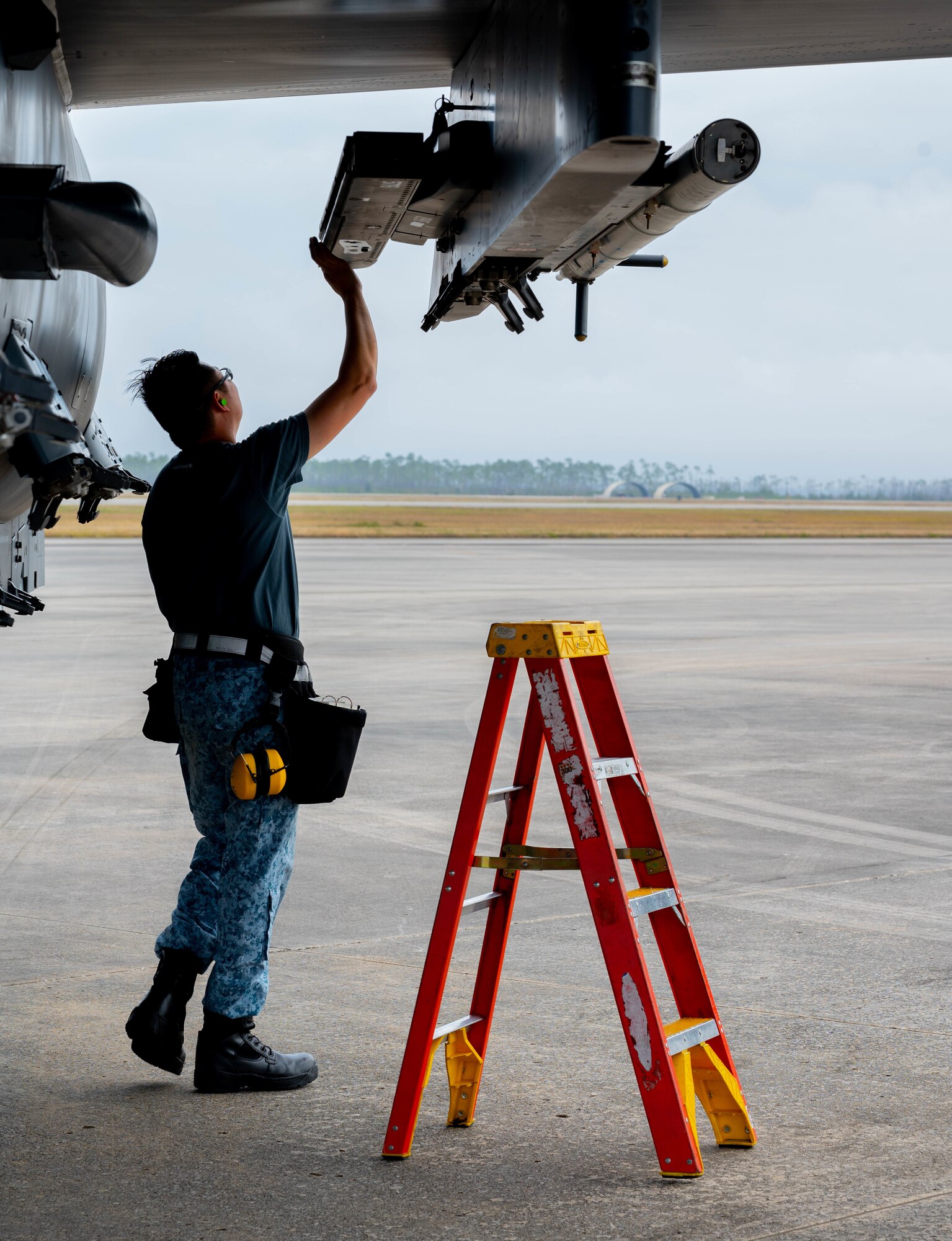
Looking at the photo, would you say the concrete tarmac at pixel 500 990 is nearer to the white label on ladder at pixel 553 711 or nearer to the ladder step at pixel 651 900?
the ladder step at pixel 651 900

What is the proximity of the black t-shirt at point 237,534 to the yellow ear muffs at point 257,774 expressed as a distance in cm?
37

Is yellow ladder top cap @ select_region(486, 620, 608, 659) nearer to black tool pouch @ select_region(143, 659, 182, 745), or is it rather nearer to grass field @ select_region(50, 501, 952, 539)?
black tool pouch @ select_region(143, 659, 182, 745)

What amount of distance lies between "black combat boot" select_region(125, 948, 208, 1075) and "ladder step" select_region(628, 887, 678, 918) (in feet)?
4.51

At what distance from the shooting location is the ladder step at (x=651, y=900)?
150 inches

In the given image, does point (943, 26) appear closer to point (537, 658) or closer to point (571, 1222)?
point (537, 658)

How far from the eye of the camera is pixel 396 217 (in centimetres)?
452

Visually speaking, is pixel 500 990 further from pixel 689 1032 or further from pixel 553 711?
pixel 553 711

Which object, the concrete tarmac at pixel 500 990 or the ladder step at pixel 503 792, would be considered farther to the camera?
the ladder step at pixel 503 792

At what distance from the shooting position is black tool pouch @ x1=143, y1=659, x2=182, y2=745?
434cm

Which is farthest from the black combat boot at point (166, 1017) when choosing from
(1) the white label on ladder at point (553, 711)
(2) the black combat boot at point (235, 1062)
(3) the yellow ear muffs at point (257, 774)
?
(1) the white label on ladder at point (553, 711)

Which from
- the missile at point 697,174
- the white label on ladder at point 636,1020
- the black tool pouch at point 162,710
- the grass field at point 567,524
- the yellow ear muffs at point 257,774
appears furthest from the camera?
the grass field at point 567,524

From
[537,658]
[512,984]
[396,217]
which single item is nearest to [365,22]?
[396,217]

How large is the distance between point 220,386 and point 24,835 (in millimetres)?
3881

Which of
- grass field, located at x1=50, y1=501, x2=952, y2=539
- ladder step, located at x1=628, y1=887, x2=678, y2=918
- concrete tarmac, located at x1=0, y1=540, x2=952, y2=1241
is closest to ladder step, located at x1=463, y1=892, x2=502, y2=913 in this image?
ladder step, located at x1=628, y1=887, x2=678, y2=918
